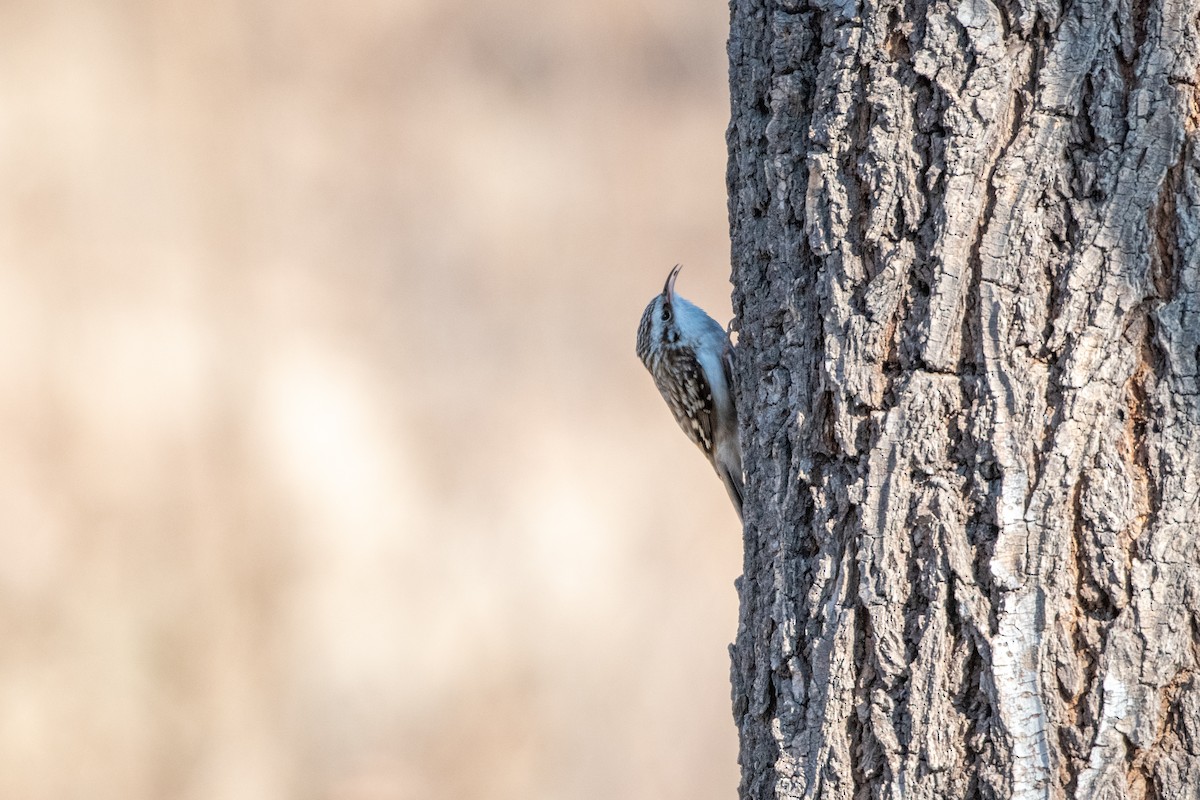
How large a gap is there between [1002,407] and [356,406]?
414cm

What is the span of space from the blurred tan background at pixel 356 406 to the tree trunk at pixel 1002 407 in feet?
12.5

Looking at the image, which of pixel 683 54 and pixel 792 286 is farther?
pixel 683 54

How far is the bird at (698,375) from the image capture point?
311cm

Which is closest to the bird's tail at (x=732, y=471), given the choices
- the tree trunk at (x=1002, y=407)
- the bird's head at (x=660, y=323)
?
the bird's head at (x=660, y=323)

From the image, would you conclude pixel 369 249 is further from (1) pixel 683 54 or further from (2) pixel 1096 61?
(2) pixel 1096 61

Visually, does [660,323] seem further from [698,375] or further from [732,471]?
[732,471]

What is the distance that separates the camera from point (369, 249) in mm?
5141

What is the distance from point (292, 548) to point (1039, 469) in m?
4.15

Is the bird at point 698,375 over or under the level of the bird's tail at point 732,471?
over

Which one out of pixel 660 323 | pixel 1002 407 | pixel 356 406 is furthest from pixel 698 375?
pixel 356 406

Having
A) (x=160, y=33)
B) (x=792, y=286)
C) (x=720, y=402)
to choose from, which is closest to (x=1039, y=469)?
(x=792, y=286)

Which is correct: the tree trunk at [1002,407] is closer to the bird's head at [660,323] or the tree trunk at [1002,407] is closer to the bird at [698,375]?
the bird at [698,375]

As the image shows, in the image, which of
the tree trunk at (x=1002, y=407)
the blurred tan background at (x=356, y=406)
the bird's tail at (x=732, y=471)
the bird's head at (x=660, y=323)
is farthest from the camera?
the blurred tan background at (x=356, y=406)

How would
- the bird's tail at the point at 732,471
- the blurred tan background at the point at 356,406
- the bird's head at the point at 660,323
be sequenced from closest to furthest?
the bird's tail at the point at 732,471
the bird's head at the point at 660,323
the blurred tan background at the point at 356,406
